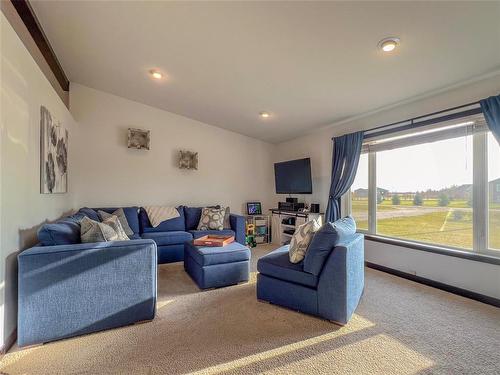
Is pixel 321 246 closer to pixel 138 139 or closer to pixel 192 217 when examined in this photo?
pixel 192 217

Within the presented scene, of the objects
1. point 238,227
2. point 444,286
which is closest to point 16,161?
point 238,227

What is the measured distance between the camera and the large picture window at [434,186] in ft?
8.50

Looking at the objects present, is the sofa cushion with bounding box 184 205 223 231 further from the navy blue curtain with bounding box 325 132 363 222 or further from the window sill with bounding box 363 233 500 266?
the window sill with bounding box 363 233 500 266

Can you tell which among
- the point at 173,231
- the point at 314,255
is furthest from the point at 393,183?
the point at 173,231

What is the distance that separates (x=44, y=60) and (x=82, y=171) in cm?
172

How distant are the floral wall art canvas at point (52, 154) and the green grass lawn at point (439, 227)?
4.11 meters

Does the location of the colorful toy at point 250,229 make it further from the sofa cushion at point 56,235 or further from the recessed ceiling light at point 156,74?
the sofa cushion at point 56,235

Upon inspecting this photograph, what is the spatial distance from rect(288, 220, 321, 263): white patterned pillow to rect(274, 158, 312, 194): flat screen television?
2099 mm

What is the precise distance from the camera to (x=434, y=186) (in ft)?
10.2

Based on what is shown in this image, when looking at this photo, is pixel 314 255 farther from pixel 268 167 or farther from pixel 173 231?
pixel 268 167

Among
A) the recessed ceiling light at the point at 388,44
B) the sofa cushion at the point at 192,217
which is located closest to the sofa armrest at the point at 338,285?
the recessed ceiling light at the point at 388,44

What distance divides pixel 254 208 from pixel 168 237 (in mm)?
2153

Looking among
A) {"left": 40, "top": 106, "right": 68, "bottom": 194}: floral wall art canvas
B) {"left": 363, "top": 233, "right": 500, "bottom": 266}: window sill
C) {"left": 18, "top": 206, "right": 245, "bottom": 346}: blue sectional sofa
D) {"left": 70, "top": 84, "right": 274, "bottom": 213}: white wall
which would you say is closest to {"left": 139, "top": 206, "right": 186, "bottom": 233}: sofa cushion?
{"left": 70, "top": 84, "right": 274, "bottom": 213}: white wall

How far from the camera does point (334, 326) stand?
2055 mm
